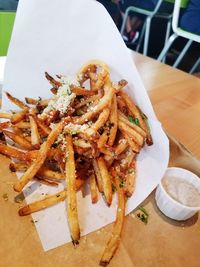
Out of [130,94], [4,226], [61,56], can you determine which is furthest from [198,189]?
[61,56]

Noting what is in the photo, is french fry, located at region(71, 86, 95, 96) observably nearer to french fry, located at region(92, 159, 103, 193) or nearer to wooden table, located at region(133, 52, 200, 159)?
french fry, located at region(92, 159, 103, 193)

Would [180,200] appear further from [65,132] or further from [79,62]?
[79,62]

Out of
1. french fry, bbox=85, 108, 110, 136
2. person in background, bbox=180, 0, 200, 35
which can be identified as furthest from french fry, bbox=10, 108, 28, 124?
person in background, bbox=180, 0, 200, 35

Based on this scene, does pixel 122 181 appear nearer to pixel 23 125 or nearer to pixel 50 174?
pixel 50 174

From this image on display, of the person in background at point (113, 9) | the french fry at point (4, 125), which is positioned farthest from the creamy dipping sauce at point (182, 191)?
the person in background at point (113, 9)

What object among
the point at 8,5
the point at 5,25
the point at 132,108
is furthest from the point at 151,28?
Result: the point at 132,108

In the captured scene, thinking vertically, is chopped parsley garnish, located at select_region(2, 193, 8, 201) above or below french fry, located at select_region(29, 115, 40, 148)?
below
